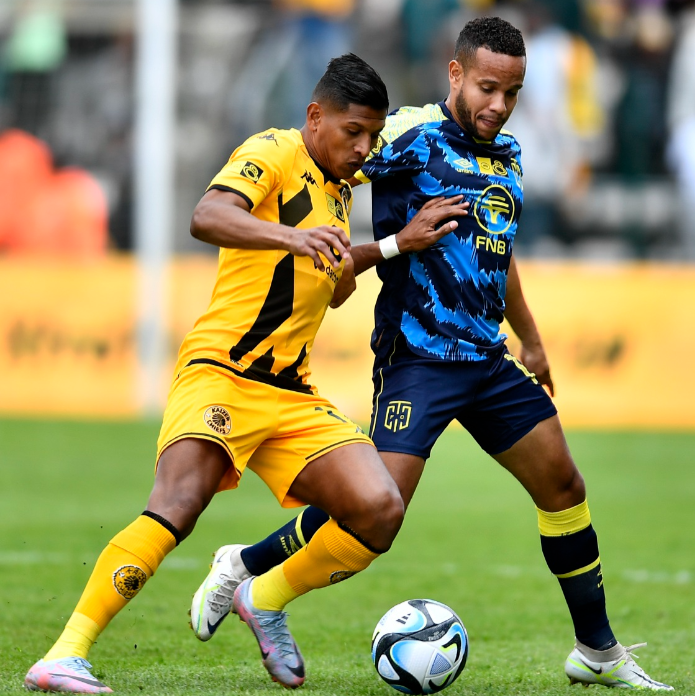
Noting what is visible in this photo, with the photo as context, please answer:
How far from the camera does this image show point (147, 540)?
4445 mm

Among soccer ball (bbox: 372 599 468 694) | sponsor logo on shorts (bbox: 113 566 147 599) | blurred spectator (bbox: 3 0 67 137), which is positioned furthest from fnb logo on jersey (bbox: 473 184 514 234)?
blurred spectator (bbox: 3 0 67 137)

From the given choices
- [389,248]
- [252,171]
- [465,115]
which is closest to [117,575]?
[252,171]

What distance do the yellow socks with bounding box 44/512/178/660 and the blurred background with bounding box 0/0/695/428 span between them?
365 inches

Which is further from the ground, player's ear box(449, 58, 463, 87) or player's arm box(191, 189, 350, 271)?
player's ear box(449, 58, 463, 87)

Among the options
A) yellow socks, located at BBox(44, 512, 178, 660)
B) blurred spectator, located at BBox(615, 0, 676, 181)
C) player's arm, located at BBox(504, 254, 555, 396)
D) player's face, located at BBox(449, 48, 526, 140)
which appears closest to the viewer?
yellow socks, located at BBox(44, 512, 178, 660)

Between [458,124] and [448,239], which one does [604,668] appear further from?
[458,124]

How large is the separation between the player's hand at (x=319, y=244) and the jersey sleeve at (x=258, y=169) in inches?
12.7

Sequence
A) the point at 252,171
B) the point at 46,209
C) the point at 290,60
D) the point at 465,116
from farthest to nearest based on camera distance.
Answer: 1. the point at 290,60
2. the point at 46,209
3. the point at 465,116
4. the point at 252,171

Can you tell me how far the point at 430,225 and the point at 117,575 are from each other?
1.75 meters

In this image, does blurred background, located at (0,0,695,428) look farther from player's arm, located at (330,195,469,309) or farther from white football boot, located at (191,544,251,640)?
player's arm, located at (330,195,469,309)

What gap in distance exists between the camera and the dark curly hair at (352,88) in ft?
15.5

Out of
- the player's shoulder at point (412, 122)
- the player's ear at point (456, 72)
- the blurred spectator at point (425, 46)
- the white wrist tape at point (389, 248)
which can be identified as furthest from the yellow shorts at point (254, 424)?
the blurred spectator at point (425, 46)

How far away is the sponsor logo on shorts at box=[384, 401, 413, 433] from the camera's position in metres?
4.98

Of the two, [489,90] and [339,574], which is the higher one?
[489,90]
